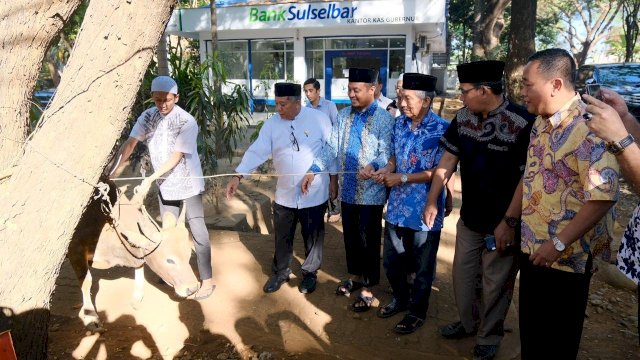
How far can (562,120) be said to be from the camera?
83.2 inches

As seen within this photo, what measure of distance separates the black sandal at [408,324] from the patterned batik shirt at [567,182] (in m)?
1.20

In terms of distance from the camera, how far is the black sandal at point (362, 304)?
3516 millimetres

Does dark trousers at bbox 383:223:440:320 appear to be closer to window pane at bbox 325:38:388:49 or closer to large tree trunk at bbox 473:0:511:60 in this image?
window pane at bbox 325:38:388:49

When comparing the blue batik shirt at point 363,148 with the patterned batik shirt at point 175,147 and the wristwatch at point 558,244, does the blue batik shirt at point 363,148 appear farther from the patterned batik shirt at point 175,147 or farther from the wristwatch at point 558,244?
the wristwatch at point 558,244

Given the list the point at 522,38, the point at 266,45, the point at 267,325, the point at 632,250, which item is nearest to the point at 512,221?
the point at 632,250

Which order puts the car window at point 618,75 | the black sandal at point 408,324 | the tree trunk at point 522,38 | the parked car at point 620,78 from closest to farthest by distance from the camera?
the black sandal at point 408,324, the tree trunk at point 522,38, the parked car at point 620,78, the car window at point 618,75

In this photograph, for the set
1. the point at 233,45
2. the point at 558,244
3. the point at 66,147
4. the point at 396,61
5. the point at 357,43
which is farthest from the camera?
the point at 233,45

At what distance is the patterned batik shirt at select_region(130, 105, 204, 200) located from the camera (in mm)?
3516

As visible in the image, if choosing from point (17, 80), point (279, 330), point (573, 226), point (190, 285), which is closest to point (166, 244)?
point (190, 285)

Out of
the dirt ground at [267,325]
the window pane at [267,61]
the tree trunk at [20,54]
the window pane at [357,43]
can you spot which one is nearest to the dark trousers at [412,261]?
the dirt ground at [267,325]

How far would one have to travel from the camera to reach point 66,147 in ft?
5.50

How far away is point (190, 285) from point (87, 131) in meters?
1.59

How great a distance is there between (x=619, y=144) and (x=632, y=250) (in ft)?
1.86

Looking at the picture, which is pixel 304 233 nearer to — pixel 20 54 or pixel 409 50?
pixel 20 54
